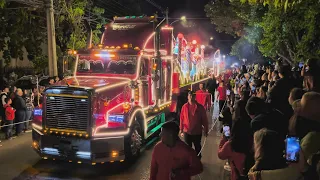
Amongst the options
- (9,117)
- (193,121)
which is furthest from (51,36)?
(193,121)

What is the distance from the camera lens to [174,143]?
4.11 meters

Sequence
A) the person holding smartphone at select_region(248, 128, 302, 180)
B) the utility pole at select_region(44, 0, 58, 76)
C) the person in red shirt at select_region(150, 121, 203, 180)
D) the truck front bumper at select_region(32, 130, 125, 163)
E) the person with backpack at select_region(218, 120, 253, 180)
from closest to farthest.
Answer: the person holding smartphone at select_region(248, 128, 302, 180) → the person in red shirt at select_region(150, 121, 203, 180) → the person with backpack at select_region(218, 120, 253, 180) → the truck front bumper at select_region(32, 130, 125, 163) → the utility pole at select_region(44, 0, 58, 76)

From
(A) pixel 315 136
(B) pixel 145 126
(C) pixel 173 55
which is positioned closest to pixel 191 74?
(C) pixel 173 55

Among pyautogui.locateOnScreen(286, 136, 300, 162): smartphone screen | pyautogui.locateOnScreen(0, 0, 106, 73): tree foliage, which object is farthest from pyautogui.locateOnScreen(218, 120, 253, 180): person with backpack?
pyautogui.locateOnScreen(0, 0, 106, 73): tree foliage

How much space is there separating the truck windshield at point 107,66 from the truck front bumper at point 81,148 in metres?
2.31

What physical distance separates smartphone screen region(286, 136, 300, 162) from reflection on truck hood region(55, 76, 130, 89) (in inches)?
221

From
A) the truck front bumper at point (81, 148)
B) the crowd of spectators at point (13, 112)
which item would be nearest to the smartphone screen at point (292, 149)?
the truck front bumper at point (81, 148)

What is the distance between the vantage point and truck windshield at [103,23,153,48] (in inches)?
439

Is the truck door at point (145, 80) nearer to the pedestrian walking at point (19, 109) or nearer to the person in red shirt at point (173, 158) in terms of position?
the pedestrian walking at point (19, 109)

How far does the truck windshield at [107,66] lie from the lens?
32.6ft

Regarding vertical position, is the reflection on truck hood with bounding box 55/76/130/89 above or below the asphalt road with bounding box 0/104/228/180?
above

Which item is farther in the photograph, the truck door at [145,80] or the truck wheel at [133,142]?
the truck door at [145,80]

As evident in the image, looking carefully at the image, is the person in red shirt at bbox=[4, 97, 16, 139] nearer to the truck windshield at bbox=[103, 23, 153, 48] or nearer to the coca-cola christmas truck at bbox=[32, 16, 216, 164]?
the coca-cola christmas truck at bbox=[32, 16, 216, 164]

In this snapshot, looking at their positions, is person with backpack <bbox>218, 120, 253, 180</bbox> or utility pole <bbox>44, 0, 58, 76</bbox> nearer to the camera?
person with backpack <bbox>218, 120, 253, 180</bbox>
